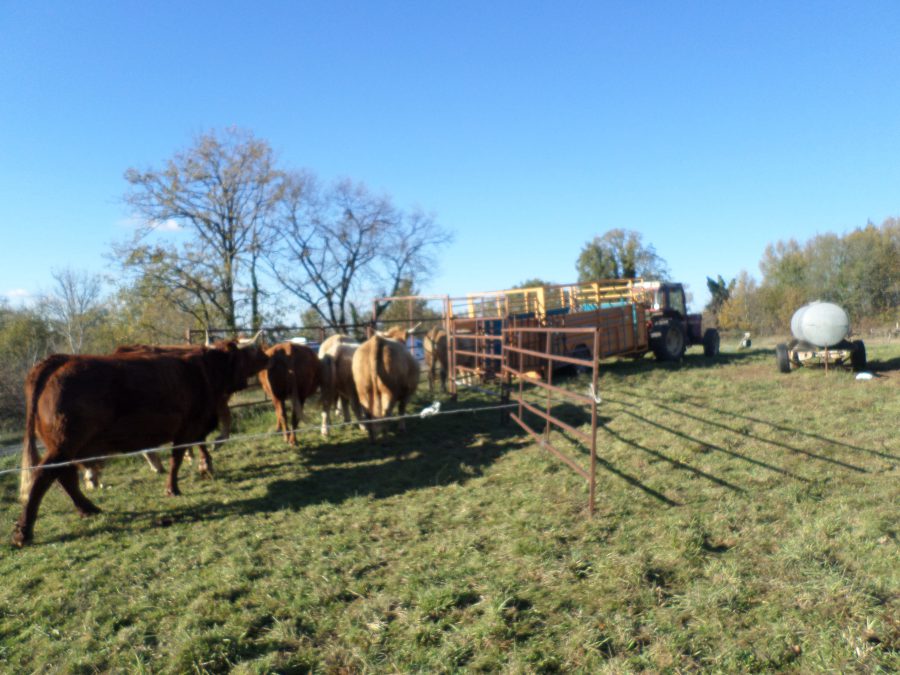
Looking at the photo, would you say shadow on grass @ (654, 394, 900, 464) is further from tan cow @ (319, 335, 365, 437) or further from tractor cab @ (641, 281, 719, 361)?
tractor cab @ (641, 281, 719, 361)

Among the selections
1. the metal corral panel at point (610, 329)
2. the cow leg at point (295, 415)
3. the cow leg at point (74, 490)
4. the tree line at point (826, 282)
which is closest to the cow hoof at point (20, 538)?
the cow leg at point (74, 490)

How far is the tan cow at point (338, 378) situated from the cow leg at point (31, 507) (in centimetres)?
420

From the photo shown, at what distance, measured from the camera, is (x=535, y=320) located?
38.0ft

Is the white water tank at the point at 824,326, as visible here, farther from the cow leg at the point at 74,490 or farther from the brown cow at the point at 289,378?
the cow leg at the point at 74,490

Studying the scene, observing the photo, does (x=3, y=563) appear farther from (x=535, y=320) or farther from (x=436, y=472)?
(x=535, y=320)

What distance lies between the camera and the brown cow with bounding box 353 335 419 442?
26.7 ft

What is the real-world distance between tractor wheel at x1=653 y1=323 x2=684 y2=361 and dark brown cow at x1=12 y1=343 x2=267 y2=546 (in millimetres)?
11541

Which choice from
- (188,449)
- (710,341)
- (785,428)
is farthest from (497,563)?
(710,341)

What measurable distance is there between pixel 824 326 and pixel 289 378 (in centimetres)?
1056

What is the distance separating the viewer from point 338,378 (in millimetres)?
9406

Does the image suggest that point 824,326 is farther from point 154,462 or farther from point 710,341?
point 154,462

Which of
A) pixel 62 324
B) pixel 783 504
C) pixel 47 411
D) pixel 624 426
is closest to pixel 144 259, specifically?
pixel 62 324

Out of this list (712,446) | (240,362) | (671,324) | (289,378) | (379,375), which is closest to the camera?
(712,446)

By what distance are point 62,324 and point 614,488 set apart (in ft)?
112
